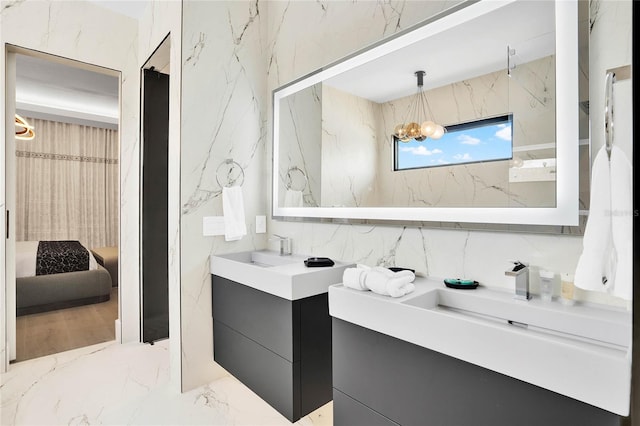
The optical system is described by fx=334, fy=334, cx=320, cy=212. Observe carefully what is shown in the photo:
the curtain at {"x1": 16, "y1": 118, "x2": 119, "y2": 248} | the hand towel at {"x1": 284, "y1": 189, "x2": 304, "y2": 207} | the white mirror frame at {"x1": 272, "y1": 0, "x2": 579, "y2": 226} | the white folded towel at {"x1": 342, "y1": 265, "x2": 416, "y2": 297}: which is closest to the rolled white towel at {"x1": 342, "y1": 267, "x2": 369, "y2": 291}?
the white folded towel at {"x1": 342, "y1": 265, "x2": 416, "y2": 297}

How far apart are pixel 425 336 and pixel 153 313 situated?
8.65ft

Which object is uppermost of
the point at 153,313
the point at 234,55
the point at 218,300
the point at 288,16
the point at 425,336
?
the point at 288,16

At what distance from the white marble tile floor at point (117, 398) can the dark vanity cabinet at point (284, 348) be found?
0.19m

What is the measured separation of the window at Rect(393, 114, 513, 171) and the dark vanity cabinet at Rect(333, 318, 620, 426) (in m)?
0.78

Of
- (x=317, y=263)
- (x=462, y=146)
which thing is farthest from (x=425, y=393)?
Answer: (x=462, y=146)

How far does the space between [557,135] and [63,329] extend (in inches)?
156

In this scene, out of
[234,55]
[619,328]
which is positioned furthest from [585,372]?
[234,55]

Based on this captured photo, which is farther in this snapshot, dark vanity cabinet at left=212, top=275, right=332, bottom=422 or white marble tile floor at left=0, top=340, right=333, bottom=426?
white marble tile floor at left=0, top=340, right=333, bottom=426

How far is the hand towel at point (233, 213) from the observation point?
7.29ft

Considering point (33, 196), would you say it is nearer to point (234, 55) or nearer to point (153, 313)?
point (153, 313)

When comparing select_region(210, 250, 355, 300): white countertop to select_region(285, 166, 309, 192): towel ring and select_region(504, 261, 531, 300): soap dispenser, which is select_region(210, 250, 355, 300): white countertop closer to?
select_region(285, 166, 309, 192): towel ring

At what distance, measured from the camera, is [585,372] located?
78 cm

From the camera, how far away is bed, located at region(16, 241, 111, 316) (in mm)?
3473

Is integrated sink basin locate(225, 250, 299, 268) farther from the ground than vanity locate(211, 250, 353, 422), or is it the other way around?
integrated sink basin locate(225, 250, 299, 268)
